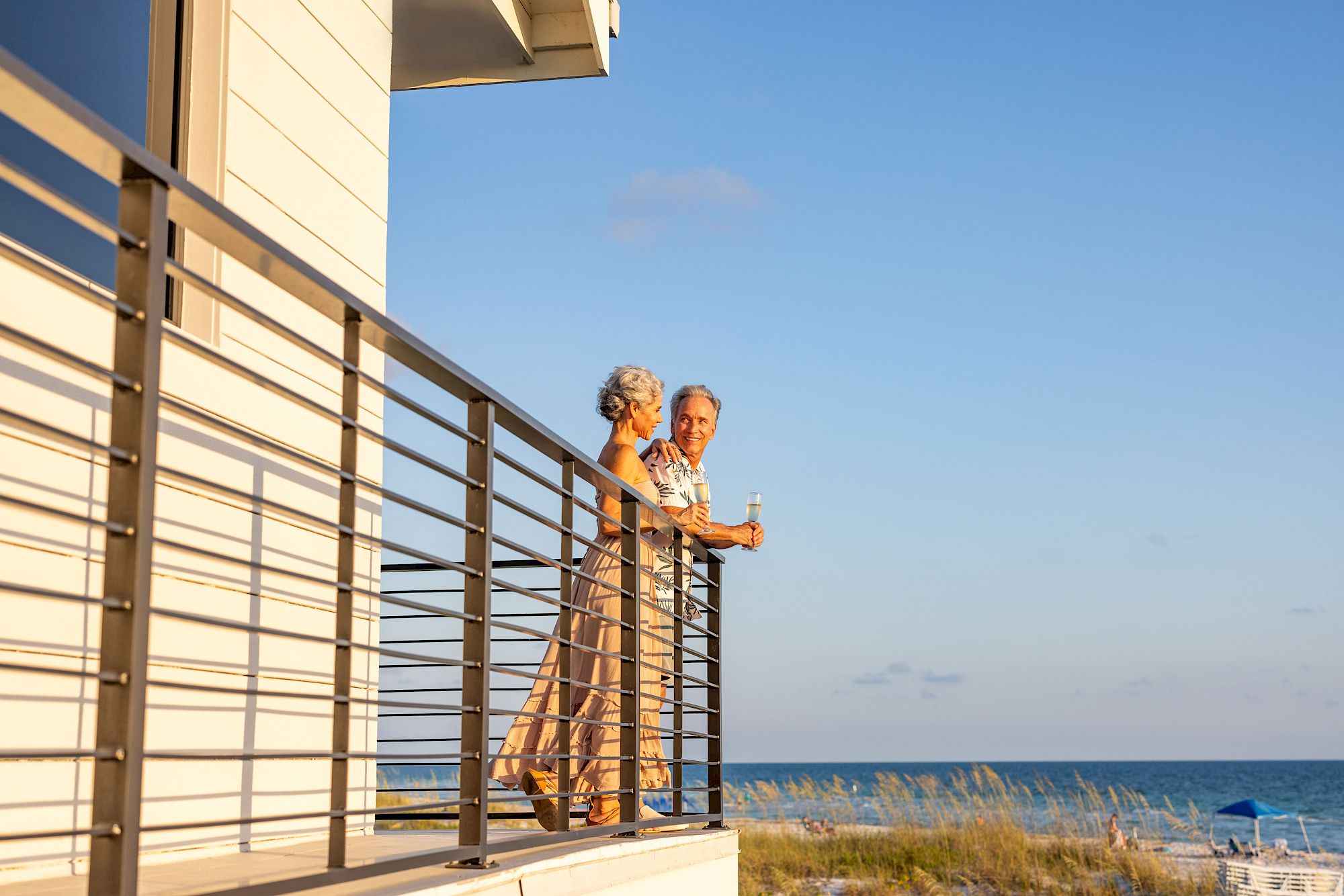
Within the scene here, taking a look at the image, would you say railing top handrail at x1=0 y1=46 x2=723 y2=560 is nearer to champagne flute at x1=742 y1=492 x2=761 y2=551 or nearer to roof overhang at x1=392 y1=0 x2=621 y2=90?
champagne flute at x1=742 y1=492 x2=761 y2=551

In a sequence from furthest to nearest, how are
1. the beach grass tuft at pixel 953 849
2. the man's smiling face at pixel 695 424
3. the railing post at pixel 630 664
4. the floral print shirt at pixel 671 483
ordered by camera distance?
the beach grass tuft at pixel 953 849 < the man's smiling face at pixel 695 424 < the floral print shirt at pixel 671 483 < the railing post at pixel 630 664

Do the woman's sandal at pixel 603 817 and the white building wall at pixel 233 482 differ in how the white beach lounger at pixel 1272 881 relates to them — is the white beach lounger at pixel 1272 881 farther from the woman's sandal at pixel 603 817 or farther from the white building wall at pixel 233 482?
the white building wall at pixel 233 482

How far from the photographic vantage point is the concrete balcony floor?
2699 millimetres

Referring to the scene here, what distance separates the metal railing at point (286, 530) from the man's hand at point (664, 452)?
34 cm

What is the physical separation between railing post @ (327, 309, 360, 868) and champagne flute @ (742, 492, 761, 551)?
3.17 meters

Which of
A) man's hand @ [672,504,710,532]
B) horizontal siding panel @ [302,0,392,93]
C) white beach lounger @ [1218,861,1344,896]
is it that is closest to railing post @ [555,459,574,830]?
man's hand @ [672,504,710,532]

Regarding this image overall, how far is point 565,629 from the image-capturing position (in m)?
3.81

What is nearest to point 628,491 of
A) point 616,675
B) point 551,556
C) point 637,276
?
point 551,556

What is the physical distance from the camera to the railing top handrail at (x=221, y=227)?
1571 mm

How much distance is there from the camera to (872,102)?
1490 inches

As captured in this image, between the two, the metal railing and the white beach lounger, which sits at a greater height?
the metal railing

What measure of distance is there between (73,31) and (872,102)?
36.0 meters

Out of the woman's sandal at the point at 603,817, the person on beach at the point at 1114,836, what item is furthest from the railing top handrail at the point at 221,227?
the person on beach at the point at 1114,836

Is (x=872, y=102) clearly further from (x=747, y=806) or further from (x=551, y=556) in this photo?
(x=551, y=556)
